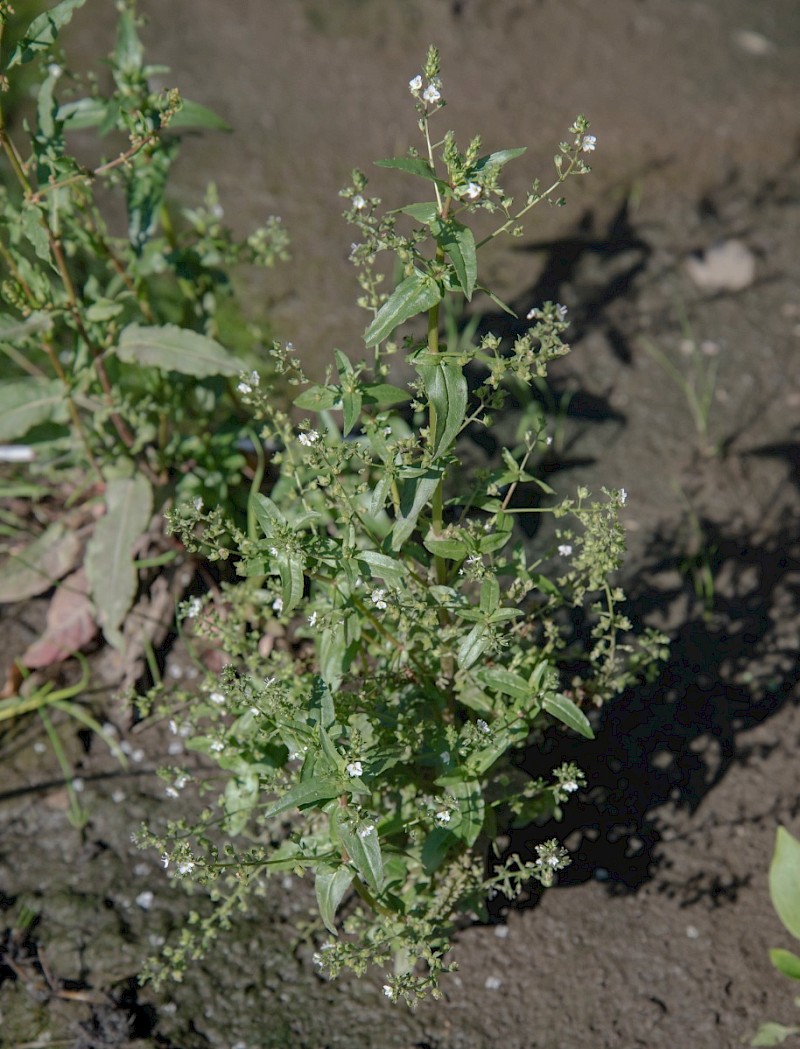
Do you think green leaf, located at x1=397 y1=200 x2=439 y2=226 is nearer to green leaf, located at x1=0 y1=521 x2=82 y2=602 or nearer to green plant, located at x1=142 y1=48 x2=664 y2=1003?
green plant, located at x1=142 y1=48 x2=664 y2=1003

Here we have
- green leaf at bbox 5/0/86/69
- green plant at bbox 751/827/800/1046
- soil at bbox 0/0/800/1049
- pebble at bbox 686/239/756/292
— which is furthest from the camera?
pebble at bbox 686/239/756/292

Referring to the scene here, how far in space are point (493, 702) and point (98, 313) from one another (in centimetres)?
132

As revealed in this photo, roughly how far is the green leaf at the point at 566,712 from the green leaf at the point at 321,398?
720 millimetres

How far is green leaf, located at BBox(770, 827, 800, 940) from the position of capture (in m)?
2.04

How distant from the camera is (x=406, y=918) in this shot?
2186 millimetres

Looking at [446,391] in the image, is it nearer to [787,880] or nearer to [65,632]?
[787,880]

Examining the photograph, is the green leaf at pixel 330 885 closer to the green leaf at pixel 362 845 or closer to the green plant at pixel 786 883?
the green leaf at pixel 362 845

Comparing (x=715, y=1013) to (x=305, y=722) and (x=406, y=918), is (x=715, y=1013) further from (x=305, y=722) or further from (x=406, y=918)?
(x=305, y=722)

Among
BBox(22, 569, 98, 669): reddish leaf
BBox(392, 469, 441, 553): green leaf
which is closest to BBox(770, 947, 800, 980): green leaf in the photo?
BBox(392, 469, 441, 553): green leaf

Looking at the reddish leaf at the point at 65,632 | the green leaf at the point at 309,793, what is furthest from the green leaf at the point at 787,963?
the reddish leaf at the point at 65,632

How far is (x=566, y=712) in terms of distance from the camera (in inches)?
81.4

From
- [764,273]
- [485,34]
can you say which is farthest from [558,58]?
[764,273]

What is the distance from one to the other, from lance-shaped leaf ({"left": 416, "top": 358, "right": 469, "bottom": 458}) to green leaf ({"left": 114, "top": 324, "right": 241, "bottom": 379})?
0.86 metres

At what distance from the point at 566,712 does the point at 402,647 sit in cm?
36
